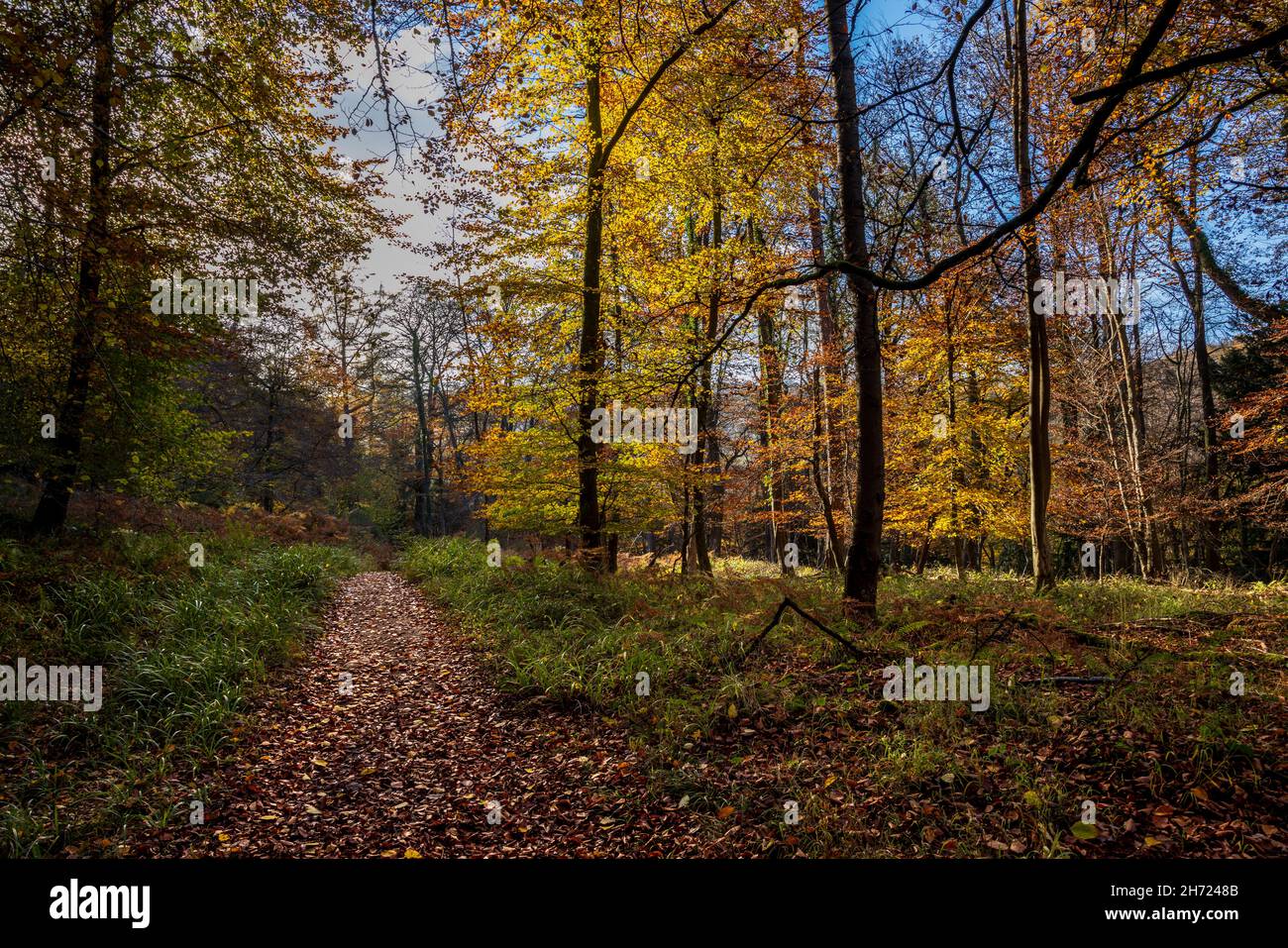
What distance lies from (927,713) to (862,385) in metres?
3.83

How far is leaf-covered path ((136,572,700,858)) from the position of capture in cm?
372

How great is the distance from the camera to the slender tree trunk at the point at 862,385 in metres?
6.44

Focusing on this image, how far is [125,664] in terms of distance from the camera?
5594 millimetres

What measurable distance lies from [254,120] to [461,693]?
26.9 feet

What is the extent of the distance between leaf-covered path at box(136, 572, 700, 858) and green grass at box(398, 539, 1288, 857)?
358mm

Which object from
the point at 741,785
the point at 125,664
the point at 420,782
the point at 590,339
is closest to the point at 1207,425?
the point at 590,339

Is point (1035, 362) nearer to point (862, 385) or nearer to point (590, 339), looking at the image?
point (862, 385)

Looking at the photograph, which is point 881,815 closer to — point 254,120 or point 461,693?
point 461,693

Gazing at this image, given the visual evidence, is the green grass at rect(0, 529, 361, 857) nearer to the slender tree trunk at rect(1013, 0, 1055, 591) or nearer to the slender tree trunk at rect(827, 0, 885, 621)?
the slender tree trunk at rect(827, 0, 885, 621)

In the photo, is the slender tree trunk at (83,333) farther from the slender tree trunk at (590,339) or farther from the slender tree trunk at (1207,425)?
the slender tree trunk at (1207,425)

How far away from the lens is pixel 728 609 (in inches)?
306

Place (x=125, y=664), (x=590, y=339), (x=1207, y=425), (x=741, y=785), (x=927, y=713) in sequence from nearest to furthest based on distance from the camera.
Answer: (x=741, y=785) → (x=927, y=713) → (x=125, y=664) → (x=590, y=339) → (x=1207, y=425)

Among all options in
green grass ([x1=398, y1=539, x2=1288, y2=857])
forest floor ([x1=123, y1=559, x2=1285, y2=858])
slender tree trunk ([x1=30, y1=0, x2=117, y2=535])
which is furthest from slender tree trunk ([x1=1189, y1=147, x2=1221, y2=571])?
slender tree trunk ([x1=30, y1=0, x2=117, y2=535])
